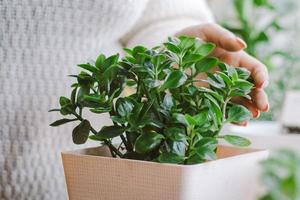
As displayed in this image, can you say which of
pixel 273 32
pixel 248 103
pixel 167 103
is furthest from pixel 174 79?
pixel 273 32

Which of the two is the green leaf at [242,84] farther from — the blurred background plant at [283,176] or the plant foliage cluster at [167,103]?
the blurred background plant at [283,176]

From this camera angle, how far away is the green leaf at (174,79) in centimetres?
39

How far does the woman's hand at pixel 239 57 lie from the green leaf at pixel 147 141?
13 centimetres

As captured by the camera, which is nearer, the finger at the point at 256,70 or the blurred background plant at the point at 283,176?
the blurred background plant at the point at 283,176

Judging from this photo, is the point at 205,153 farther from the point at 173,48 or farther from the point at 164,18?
the point at 164,18

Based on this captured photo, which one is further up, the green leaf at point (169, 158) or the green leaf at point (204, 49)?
the green leaf at point (204, 49)

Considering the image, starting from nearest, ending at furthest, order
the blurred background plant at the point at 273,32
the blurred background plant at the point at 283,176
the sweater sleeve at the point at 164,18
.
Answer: the blurred background plant at the point at 283,176 < the sweater sleeve at the point at 164,18 < the blurred background plant at the point at 273,32

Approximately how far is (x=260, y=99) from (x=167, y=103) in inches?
4.5

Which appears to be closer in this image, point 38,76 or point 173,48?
point 173,48

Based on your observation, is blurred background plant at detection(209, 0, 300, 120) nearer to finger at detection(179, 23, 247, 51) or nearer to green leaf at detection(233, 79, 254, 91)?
finger at detection(179, 23, 247, 51)

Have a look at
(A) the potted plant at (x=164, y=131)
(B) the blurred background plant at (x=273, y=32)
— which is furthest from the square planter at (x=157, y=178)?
(B) the blurred background plant at (x=273, y=32)

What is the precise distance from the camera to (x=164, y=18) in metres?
0.84

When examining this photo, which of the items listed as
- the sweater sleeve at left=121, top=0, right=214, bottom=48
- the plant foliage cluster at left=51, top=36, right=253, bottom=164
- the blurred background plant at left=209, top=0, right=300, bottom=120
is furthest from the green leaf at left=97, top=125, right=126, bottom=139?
the blurred background plant at left=209, top=0, right=300, bottom=120

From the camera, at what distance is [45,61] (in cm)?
59
